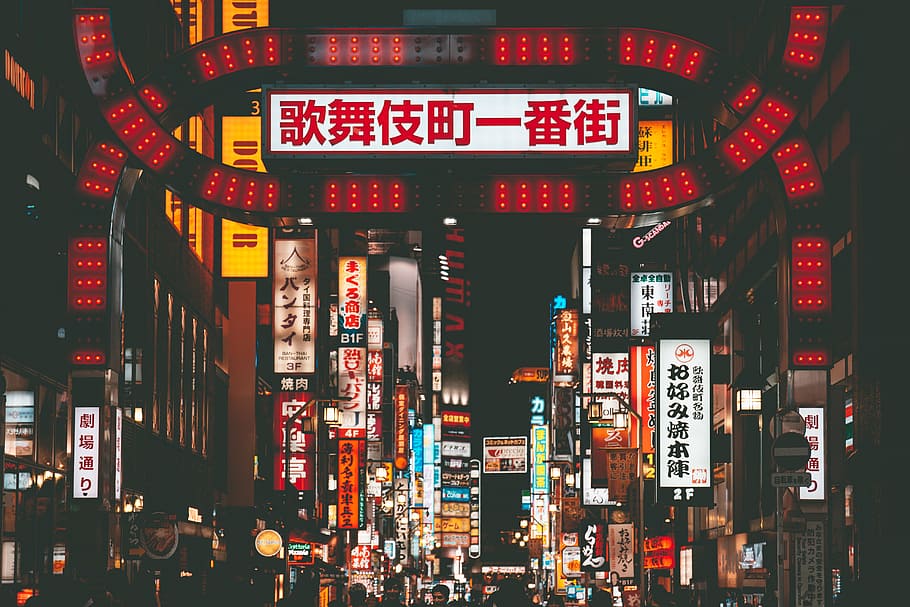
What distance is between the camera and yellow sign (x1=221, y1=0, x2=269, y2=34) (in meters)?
43.0

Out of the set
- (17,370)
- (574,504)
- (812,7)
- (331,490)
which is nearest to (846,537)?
(812,7)

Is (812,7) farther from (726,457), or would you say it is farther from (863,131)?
(726,457)

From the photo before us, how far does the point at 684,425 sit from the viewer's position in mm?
37188

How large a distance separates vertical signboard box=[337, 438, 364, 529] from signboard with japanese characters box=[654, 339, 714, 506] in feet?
101

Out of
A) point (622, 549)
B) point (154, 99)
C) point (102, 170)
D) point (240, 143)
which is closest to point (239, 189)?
point (154, 99)

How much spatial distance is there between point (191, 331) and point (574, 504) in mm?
41922

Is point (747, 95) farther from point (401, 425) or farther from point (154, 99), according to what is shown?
point (401, 425)

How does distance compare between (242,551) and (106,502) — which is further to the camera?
(242,551)

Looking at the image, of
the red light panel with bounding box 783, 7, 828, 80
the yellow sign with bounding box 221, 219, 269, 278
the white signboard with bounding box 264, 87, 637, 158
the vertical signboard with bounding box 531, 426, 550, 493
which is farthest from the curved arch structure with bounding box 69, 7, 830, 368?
the vertical signboard with bounding box 531, 426, 550, 493

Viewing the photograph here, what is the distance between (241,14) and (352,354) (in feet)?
87.1

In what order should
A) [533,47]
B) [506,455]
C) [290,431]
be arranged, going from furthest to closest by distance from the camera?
1. [506,455]
2. [290,431]
3. [533,47]

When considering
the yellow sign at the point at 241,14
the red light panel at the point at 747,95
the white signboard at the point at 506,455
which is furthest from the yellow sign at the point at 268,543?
the white signboard at the point at 506,455

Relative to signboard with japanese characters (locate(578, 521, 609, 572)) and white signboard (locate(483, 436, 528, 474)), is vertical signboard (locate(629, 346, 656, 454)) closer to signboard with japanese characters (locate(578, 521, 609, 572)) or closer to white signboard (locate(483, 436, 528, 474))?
signboard with japanese characters (locate(578, 521, 609, 572))

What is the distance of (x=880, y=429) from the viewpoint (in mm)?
15406
